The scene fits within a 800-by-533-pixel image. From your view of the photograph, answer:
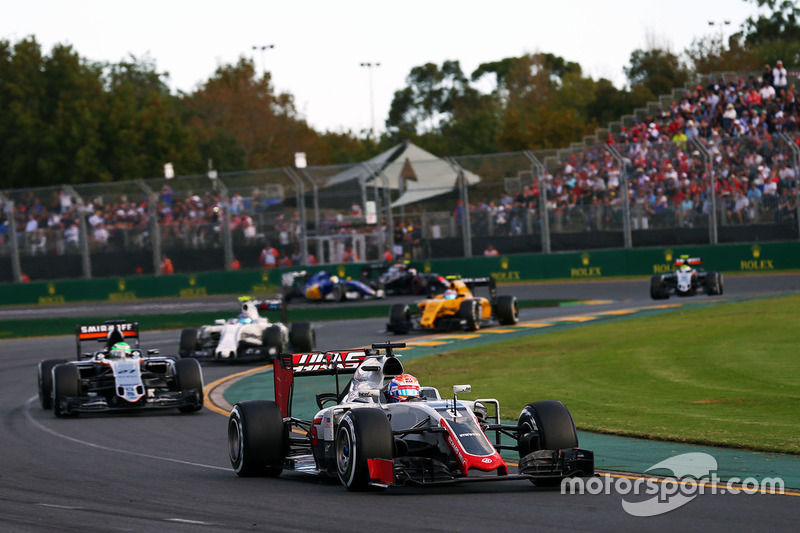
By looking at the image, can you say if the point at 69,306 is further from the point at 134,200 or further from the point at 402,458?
the point at 402,458

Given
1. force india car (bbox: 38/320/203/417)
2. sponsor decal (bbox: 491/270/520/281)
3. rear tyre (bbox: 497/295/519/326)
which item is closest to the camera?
force india car (bbox: 38/320/203/417)

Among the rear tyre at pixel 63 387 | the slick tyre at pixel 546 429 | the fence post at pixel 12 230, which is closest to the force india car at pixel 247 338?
the rear tyre at pixel 63 387

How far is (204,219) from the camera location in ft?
146

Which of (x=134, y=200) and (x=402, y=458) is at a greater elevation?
(x=134, y=200)

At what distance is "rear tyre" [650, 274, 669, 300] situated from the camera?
114 ft

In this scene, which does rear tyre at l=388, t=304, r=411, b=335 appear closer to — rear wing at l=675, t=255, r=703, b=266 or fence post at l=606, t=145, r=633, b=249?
rear wing at l=675, t=255, r=703, b=266

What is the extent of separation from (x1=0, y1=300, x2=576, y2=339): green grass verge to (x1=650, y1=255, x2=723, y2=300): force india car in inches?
124

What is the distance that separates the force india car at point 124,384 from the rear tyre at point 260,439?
6171 mm

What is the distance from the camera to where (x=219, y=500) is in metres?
10.2

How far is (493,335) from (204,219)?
743 inches

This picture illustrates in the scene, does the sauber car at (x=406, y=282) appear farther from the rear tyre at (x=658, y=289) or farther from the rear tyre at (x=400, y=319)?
the rear tyre at (x=400, y=319)

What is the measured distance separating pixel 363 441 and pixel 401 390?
1195mm

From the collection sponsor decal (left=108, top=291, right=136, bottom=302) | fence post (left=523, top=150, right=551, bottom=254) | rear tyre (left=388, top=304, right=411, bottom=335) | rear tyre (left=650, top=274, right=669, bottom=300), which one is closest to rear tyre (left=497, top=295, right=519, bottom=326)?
rear tyre (left=388, top=304, right=411, bottom=335)

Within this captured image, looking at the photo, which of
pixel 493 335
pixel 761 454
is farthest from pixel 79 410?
pixel 493 335
